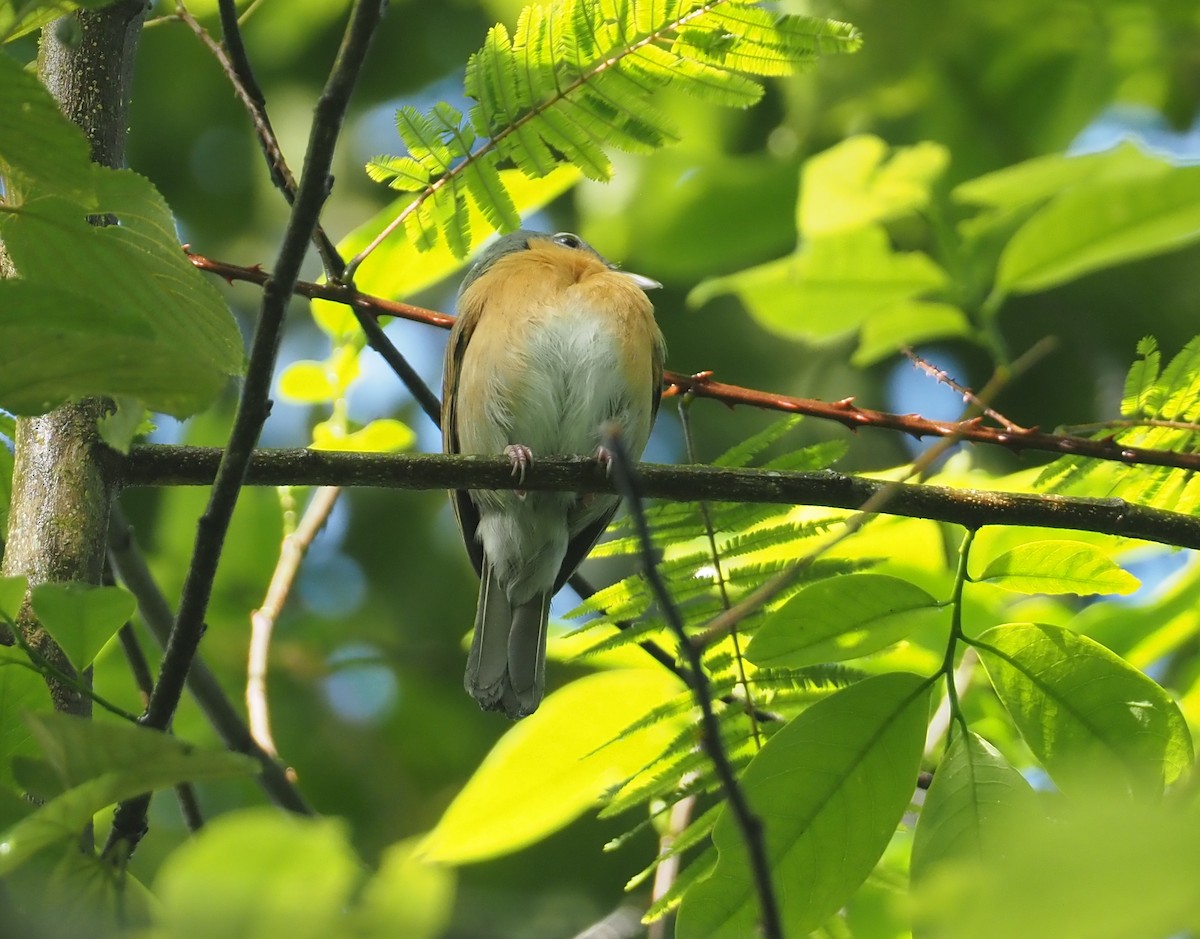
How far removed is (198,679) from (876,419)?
1.79m

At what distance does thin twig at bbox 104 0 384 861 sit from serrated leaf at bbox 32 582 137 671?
132mm

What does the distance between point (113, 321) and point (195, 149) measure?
677cm

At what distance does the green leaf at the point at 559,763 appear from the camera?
2.81 metres

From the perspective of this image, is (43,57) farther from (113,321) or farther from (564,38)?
(113,321)

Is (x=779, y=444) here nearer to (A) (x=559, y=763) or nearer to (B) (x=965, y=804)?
(A) (x=559, y=763)

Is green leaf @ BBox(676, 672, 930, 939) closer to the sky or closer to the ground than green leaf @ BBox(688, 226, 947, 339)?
closer to the ground

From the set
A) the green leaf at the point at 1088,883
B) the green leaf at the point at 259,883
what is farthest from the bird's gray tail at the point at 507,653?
the green leaf at the point at 1088,883

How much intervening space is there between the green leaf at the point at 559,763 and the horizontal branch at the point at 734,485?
0.57m

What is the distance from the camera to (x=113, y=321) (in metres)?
1.55

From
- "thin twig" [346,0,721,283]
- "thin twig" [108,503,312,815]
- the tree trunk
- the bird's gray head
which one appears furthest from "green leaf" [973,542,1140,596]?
the bird's gray head

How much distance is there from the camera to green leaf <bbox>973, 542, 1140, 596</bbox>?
2.26 metres

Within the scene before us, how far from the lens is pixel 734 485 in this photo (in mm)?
2492

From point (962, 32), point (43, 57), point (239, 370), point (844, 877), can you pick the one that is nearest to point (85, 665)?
point (239, 370)

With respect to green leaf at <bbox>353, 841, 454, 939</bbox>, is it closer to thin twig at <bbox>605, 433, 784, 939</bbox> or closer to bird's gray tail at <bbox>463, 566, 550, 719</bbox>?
thin twig at <bbox>605, 433, 784, 939</bbox>
